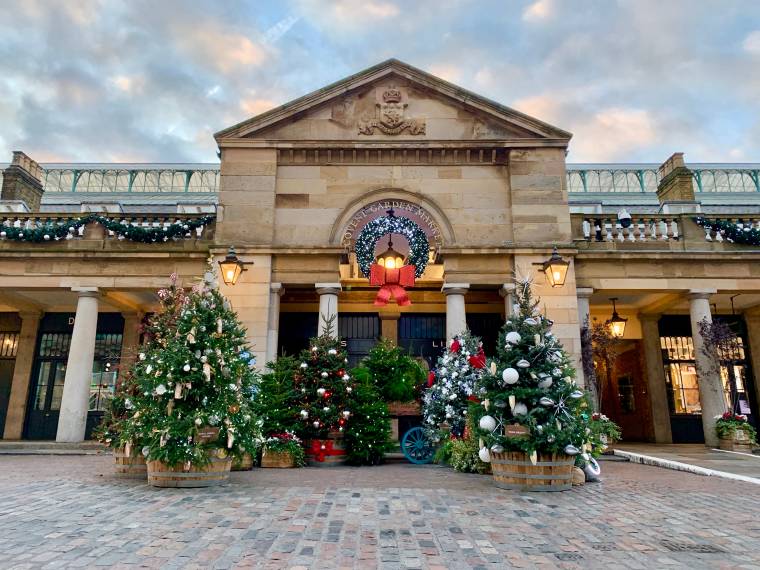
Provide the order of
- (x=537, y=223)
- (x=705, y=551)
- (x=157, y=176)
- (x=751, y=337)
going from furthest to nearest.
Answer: (x=157, y=176) → (x=751, y=337) → (x=537, y=223) → (x=705, y=551)

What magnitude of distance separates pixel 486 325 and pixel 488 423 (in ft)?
33.5

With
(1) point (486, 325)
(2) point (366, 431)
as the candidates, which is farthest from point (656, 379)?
(2) point (366, 431)

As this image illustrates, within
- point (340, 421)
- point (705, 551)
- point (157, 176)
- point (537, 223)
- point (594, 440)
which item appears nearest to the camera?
point (705, 551)

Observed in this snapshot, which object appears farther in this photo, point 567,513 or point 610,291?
point 610,291

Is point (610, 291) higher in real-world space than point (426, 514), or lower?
higher

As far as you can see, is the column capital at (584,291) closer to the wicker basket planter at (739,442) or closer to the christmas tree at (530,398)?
the wicker basket planter at (739,442)

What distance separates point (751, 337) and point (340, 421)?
1567 centimetres

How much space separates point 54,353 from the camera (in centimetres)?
1889

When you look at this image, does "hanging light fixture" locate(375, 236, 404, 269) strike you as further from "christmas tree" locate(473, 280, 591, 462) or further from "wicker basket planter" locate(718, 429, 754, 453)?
"wicker basket planter" locate(718, 429, 754, 453)

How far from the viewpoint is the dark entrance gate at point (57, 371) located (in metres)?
18.2

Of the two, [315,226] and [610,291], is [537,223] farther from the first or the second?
[315,226]

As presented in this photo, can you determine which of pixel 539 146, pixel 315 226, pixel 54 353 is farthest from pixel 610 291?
pixel 54 353

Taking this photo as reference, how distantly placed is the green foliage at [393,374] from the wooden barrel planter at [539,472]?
4703 millimetres

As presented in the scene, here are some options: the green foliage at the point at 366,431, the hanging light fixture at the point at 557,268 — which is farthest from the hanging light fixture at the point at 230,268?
the hanging light fixture at the point at 557,268
